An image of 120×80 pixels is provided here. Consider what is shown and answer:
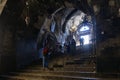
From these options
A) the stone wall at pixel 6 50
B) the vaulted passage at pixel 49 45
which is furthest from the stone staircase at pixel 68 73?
the stone wall at pixel 6 50

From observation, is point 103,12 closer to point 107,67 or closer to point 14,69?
point 107,67

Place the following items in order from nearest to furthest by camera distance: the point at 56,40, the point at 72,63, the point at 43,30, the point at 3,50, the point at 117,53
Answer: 1. the point at 117,53
2. the point at 72,63
3. the point at 3,50
4. the point at 43,30
5. the point at 56,40

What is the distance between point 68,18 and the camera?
69.6 ft

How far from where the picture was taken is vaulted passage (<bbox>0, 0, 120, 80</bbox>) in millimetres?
9031

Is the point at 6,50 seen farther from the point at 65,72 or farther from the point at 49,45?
the point at 65,72

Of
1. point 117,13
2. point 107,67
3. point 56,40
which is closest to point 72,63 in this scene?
point 107,67

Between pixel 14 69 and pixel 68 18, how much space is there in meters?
9.74

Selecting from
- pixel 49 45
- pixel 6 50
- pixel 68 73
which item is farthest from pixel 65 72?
pixel 6 50

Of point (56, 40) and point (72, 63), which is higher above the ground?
point (56, 40)

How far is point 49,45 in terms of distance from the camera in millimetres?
13133

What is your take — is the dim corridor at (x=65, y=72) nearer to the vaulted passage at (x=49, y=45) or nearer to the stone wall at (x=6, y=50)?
the vaulted passage at (x=49, y=45)

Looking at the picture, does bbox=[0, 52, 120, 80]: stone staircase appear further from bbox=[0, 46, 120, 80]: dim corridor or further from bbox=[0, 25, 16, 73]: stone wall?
bbox=[0, 25, 16, 73]: stone wall

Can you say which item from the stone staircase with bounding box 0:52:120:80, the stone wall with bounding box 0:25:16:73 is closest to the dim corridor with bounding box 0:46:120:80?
the stone staircase with bounding box 0:52:120:80

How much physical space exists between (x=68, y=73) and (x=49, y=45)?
3544mm
